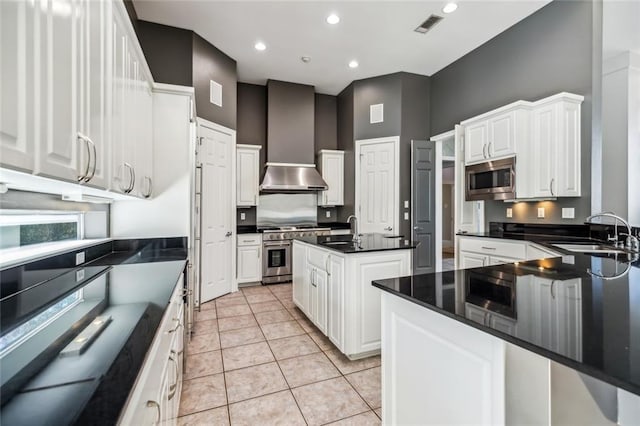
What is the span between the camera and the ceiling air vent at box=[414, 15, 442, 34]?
3.41m

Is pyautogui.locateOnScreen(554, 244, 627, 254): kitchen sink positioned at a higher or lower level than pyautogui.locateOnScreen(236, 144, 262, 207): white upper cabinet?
lower

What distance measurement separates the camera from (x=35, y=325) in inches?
35.5

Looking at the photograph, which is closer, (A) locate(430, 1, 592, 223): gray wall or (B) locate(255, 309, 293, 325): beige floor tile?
(A) locate(430, 1, 592, 223): gray wall

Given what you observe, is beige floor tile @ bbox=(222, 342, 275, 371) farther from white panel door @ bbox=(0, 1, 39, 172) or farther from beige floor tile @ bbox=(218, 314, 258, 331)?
white panel door @ bbox=(0, 1, 39, 172)

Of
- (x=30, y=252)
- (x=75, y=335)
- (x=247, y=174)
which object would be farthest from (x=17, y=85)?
(x=247, y=174)

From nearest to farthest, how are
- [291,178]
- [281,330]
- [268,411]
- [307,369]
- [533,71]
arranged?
[268,411] < [307,369] < [281,330] < [533,71] < [291,178]

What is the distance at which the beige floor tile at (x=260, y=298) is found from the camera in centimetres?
391

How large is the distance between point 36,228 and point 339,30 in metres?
3.75

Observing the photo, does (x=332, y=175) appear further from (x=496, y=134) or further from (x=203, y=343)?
(x=203, y=343)

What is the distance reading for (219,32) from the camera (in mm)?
3664

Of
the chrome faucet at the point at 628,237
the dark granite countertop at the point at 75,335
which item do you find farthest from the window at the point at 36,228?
the chrome faucet at the point at 628,237

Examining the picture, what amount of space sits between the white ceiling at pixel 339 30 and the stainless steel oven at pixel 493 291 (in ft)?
10.6

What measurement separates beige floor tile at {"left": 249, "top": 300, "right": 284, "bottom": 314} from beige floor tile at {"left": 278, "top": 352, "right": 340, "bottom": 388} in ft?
4.04

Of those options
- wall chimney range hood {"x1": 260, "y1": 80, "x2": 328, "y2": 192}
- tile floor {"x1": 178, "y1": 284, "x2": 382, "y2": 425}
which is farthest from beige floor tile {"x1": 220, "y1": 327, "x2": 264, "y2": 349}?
wall chimney range hood {"x1": 260, "y1": 80, "x2": 328, "y2": 192}
